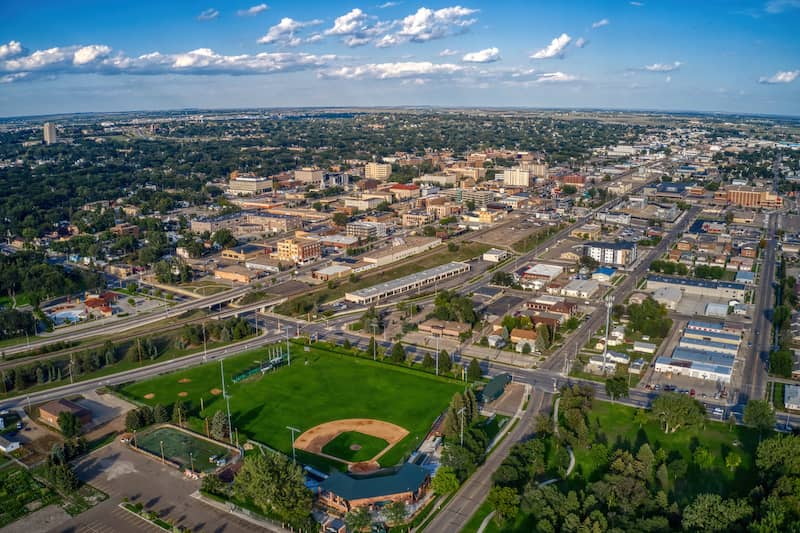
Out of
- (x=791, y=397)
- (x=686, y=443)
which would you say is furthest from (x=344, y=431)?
(x=791, y=397)

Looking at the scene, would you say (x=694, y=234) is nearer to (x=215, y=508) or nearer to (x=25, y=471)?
(x=215, y=508)

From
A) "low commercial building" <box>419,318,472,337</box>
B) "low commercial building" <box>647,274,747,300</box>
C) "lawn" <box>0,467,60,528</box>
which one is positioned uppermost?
"low commercial building" <box>647,274,747,300</box>

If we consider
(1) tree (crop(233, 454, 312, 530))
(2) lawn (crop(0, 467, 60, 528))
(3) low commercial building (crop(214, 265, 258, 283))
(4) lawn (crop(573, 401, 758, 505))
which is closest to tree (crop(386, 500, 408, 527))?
(1) tree (crop(233, 454, 312, 530))

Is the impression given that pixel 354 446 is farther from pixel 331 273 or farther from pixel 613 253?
pixel 613 253

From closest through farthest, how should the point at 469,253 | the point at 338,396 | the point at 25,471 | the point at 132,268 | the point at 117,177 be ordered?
the point at 25,471 < the point at 338,396 < the point at 132,268 < the point at 469,253 < the point at 117,177

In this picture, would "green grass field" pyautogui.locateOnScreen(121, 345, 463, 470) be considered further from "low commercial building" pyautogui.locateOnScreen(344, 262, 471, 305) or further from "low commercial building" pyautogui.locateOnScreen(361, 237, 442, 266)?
"low commercial building" pyautogui.locateOnScreen(361, 237, 442, 266)

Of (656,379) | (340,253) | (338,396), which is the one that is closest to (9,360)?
(338,396)
